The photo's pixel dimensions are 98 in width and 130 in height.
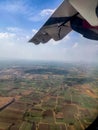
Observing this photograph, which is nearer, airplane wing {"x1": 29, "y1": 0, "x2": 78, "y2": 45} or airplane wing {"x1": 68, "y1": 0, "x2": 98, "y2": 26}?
airplane wing {"x1": 68, "y1": 0, "x2": 98, "y2": 26}

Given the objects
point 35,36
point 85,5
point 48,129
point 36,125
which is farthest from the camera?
point 36,125

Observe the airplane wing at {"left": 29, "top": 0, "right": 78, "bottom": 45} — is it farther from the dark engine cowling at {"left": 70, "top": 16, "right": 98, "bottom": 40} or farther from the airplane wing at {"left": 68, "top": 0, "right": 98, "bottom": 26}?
the airplane wing at {"left": 68, "top": 0, "right": 98, "bottom": 26}

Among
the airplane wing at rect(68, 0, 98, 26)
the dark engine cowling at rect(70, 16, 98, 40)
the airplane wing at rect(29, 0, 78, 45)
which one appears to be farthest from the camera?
the dark engine cowling at rect(70, 16, 98, 40)

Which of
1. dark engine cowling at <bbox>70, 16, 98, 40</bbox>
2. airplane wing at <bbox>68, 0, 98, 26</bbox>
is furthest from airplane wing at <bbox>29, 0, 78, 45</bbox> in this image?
airplane wing at <bbox>68, 0, 98, 26</bbox>

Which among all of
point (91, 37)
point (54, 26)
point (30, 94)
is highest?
point (54, 26)

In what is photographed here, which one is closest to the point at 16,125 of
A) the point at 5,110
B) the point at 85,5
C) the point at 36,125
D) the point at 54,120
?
the point at 36,125

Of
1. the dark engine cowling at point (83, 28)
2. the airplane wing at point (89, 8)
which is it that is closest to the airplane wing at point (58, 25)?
the dark engine cowling at point (83, 28)

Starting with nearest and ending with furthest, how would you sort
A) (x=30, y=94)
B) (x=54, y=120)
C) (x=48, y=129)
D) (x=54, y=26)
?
(x=54, y=26) < (x=48, y=129) < (x=54, y=120) < (x=30, y=94)

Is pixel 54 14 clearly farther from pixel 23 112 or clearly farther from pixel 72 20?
pixel 23 112
